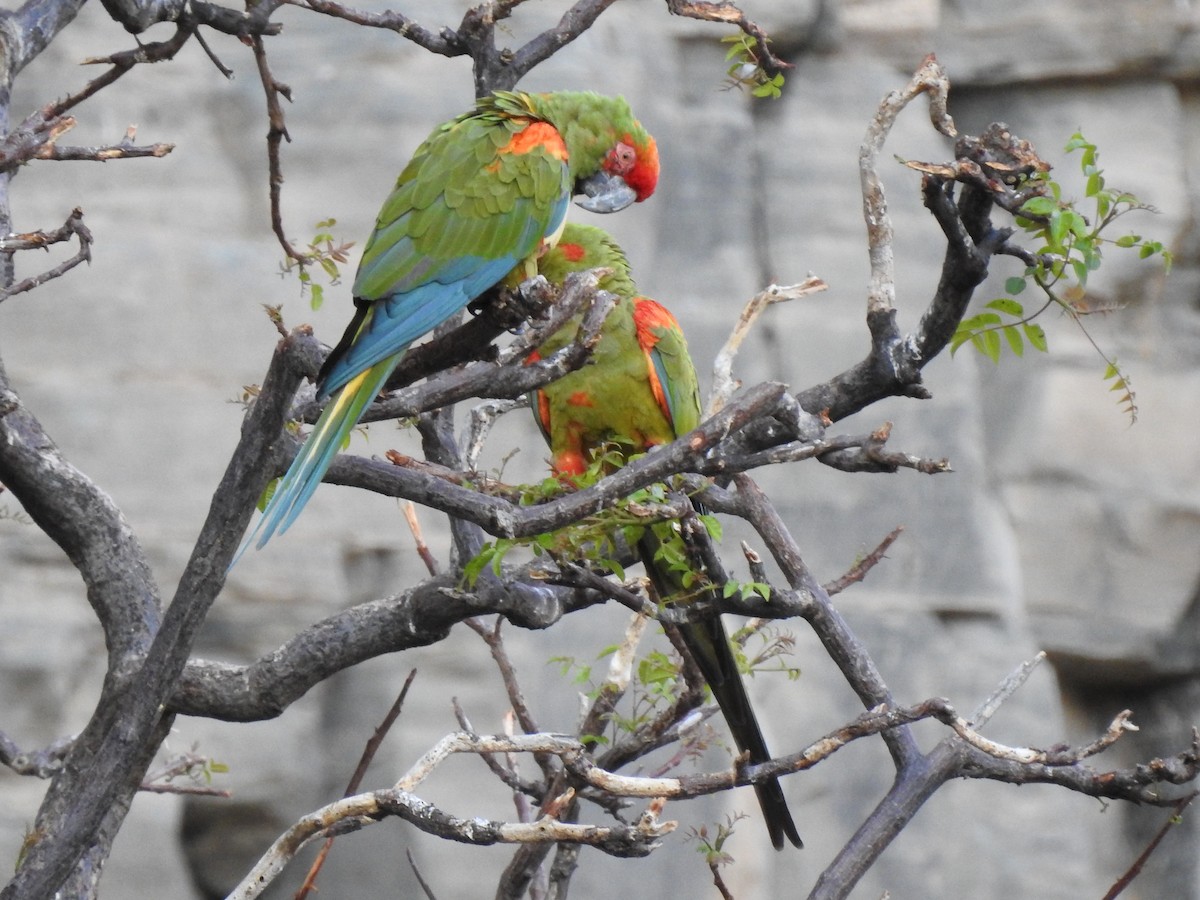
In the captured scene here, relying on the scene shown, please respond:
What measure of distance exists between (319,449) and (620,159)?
1043 mm

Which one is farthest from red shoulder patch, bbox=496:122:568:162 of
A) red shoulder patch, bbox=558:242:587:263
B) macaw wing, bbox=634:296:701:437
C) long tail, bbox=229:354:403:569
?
long tail, bbox=229:354:403:569

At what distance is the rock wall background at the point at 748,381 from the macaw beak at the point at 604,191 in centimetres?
187

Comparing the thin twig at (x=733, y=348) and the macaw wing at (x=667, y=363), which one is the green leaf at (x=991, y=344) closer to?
the thin twig at (x=733, y=348)

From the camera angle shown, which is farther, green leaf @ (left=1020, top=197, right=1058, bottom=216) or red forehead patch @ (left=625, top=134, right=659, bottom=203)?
red forehead patch @ (left=625, top=134, right=659, bottom=203)

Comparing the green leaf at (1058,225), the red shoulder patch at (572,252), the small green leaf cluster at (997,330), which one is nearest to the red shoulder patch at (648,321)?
the red shoulder patch at (572,252)

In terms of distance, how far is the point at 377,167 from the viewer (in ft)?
14.2

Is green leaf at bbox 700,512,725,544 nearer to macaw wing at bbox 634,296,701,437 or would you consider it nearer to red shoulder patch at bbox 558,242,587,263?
macaw wing at bbox 634,296,701,437

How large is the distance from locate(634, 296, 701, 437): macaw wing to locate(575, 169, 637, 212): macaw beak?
0.17m

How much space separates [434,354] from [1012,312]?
2.45 ft

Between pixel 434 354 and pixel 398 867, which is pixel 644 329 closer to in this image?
pixel 434 354

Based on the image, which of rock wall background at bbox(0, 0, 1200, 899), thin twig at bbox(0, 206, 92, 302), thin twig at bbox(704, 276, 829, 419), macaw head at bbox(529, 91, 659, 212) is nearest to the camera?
thin twig at bbox(0, 206, 92, 302)

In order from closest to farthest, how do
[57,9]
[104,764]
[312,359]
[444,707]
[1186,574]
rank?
[312,359]
[104,764]
[57,9]
[444,707]
[1186,574]

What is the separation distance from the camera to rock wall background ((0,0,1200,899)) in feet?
13.6

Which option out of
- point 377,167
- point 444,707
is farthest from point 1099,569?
point 377,167
